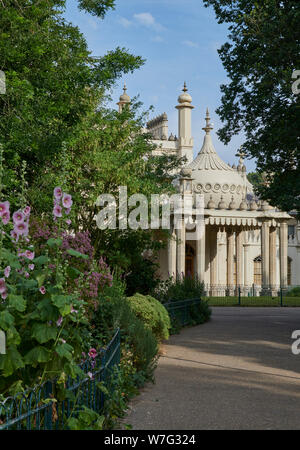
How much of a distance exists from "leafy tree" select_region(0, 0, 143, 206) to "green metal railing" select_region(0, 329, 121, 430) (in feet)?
20.8

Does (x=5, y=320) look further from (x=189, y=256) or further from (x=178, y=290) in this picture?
(x=189, y=256)

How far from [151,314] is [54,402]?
7282 millimetres

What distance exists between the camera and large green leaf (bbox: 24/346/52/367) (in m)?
4.88

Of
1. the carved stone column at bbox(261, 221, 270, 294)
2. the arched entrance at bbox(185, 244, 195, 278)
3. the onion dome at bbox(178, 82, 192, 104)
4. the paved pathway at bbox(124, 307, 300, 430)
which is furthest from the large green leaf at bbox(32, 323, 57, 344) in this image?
the onion dome at bbox(178, 82, 192, 104)

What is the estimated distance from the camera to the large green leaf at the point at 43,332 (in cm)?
479

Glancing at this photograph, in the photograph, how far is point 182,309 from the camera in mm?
18438

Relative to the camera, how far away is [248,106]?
59.0 feet

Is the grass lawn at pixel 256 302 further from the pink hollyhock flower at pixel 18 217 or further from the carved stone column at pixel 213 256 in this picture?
the pink hollyhock flower at pixel 18 217

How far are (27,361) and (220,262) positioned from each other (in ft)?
124

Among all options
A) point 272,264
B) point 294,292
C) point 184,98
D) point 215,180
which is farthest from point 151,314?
point 184,98

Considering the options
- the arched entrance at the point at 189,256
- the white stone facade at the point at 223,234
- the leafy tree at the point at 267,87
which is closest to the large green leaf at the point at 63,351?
the leafy tree at the point at 267,87

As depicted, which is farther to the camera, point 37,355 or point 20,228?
point 20,228

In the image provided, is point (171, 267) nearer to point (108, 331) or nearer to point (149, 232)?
point (149, 232)

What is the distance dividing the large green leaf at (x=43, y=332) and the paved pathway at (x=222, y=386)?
233 cm
